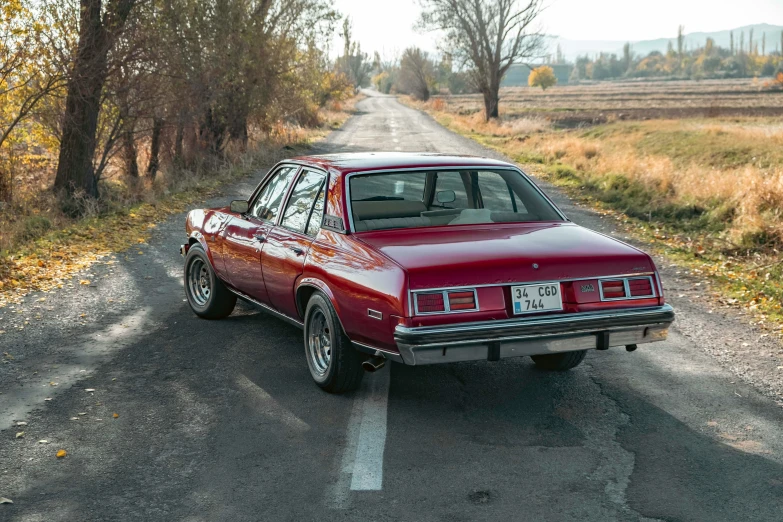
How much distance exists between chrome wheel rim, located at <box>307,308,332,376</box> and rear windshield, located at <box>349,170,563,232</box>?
0.65 m

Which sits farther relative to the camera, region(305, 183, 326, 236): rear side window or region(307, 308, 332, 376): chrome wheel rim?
region(305, 183, 326, 236): rear side window

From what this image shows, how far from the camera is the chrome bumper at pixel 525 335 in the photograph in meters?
4.84

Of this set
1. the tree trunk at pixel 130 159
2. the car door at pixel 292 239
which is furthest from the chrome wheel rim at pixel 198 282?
the tree trunk at pixel 130 159

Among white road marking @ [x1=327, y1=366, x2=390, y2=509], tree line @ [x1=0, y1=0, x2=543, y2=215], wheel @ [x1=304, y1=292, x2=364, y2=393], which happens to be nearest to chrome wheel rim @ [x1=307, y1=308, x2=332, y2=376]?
wheel @ [x1=304, y1=292, x2=364, y2=393]

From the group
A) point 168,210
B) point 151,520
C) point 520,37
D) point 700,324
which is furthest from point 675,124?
point 151,520

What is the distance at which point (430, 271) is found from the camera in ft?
16.1

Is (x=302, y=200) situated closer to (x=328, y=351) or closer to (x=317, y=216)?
(x=317, y=216)

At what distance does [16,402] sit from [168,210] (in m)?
11.0

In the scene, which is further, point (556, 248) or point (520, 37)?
point (520, 37)

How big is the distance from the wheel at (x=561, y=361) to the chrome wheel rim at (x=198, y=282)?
10.6 feet

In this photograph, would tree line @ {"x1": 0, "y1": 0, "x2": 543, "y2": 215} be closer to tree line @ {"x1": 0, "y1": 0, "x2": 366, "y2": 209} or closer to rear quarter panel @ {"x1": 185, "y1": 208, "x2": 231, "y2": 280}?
tree line @ {"x1": 0, "y1": 0, "x2": 366, "y2": 209}

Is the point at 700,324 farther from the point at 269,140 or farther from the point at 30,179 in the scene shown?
the point at 269,140

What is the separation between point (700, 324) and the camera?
25.6 ft

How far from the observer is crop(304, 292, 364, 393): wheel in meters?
5.47
